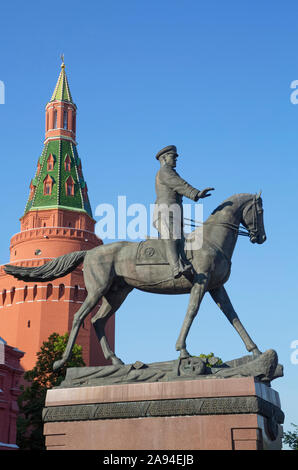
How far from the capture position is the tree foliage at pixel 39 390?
39606mm

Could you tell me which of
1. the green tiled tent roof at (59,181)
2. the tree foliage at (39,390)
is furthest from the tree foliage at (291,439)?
the green tiled tent roof at (59,181)

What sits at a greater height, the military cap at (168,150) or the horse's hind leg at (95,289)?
the military cap at (168,150)

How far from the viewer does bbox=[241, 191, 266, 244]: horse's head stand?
1175cm

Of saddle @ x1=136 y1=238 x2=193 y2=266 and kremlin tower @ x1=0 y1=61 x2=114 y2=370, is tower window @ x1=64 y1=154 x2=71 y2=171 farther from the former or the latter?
saddle @ x1=136 y1=238 x2=193 y2=266

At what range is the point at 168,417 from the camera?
392 inches

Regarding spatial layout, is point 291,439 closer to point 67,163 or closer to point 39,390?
point 39,390

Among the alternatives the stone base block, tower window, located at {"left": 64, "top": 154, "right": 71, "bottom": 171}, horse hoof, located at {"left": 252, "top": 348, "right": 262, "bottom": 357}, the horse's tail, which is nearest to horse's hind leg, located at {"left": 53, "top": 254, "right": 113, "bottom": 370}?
the horse's tail

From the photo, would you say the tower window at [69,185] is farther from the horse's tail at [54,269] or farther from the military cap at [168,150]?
the military cap at [168,150]

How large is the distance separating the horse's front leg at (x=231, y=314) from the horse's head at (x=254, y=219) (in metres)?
1.16

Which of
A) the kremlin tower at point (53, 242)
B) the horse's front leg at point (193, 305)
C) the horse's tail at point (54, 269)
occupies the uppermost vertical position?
the kremlin tower at point (53, 242)

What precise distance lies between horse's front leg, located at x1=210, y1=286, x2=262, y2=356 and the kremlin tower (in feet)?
155

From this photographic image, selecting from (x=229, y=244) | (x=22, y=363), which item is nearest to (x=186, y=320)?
(x=229, y=244)
